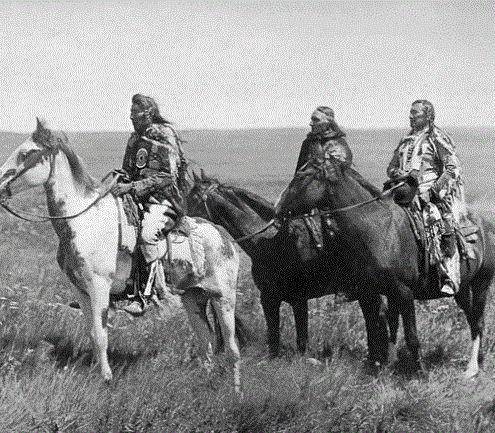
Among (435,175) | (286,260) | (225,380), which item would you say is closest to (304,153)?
(286,260)

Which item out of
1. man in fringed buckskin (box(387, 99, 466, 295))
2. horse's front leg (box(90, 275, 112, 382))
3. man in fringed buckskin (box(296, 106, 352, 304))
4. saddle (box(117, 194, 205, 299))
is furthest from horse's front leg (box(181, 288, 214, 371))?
man in fringed buckskin (box(387, 99, 466, 295))

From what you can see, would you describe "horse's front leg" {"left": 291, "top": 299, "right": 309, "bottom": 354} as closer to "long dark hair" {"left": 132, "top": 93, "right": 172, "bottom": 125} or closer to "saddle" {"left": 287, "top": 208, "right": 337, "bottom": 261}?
"saddle" {"left": 287, "top": 208, "right": 337, "bottom": 261}

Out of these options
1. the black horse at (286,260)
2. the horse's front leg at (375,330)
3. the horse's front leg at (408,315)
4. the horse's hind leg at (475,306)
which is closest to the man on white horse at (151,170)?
the black horse at (286,260)

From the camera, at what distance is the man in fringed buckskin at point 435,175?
39.0 feet

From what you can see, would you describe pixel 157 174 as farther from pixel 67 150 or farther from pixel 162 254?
pixel 67 150

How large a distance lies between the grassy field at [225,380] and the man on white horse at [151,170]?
1.01m

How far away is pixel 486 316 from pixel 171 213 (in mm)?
5387

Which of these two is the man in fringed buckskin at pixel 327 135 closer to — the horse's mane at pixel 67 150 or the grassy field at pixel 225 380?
the grassy field at pixel 225 380

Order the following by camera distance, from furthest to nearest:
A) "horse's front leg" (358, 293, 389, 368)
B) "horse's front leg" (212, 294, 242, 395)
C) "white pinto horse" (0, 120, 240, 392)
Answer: "horse's front leg" (358, 293, 389, 368), "horse's front leg" (212, 294, 242, 395), "white pinto horse" (0, 120, 240, 392)

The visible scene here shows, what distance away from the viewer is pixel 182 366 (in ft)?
33.7

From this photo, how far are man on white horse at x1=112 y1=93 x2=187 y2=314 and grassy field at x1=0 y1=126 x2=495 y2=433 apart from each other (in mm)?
1012

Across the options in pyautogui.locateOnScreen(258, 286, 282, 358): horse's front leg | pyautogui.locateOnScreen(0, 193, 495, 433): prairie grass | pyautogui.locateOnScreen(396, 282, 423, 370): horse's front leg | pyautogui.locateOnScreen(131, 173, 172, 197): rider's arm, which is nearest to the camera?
pyautogui.locateOnScreen(0, 193, 495, 433): prairie grass

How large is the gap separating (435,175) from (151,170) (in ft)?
11.2

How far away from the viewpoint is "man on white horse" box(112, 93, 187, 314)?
34.3ft
